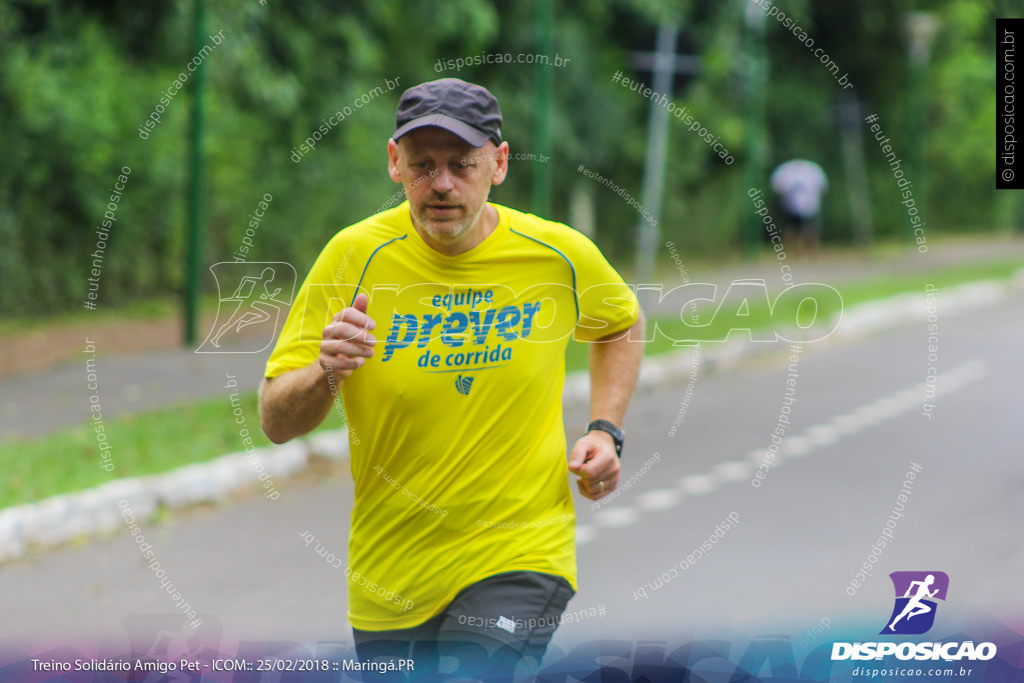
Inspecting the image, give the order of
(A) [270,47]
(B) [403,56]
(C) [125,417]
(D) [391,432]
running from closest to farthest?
(D) [391,432] < (C) [125,417] < (A) [270,47] < (B) [403,56]

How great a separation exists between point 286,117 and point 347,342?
12.8 meters

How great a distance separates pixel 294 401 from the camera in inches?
114

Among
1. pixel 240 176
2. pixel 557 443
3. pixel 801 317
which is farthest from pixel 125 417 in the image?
pixel 801 317

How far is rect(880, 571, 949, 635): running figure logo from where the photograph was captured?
174 inches

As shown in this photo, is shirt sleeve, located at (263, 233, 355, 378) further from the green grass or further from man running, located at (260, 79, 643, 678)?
the green grass

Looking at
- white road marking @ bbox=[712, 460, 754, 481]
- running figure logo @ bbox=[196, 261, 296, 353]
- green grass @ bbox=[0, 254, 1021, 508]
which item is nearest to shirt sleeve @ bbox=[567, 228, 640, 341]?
green grass @ bbox=[0, 254, 1021, 508]

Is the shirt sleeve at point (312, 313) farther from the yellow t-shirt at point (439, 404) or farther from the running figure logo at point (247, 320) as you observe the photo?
the running figure logo at point (247, 320)

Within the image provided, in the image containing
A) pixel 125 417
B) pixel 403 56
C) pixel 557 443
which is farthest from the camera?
pixel 403 56

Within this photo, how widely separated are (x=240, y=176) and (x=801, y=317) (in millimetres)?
6626

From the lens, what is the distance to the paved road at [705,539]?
534 cm

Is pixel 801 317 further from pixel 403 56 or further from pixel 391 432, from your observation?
pixel 391 432

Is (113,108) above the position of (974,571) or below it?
above

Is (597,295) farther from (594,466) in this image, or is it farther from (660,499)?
(660,499)

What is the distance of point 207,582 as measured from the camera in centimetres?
579
